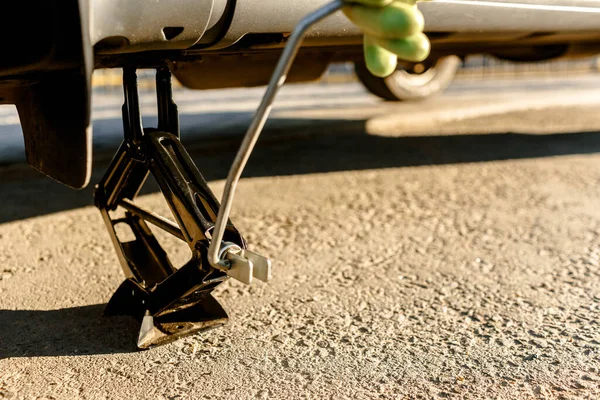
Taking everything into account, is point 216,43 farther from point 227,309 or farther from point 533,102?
point 533,102

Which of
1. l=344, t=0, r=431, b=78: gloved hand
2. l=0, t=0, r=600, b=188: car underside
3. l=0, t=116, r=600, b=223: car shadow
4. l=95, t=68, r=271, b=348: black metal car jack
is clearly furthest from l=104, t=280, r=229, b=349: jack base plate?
l=0, t=116, r=600, b=223: car shadow

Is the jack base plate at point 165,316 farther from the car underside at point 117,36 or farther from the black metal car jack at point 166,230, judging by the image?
the car underside at point 117,36

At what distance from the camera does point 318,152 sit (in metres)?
4.51

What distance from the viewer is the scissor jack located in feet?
5.84

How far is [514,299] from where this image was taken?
228 cm

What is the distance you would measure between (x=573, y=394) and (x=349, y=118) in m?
4.20

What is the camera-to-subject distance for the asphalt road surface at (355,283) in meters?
1.78

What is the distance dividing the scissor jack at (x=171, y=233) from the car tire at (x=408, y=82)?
2.76 metres

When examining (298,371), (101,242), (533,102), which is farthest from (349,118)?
(298,371)

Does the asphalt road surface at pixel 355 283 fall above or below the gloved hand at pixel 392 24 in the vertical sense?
below

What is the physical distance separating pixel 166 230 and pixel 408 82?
3769 mm

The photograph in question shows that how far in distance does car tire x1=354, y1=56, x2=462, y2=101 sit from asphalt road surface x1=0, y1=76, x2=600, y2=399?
1.77 ft

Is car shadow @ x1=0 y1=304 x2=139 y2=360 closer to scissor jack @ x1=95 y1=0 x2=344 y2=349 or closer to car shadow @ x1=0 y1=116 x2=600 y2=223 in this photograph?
scissor jack @ x1=95 y1=0 x2=344 y2=349

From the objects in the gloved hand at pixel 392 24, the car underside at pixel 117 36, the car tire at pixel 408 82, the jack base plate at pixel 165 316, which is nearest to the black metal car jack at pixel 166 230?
the jack base plate at pixel 165 316
